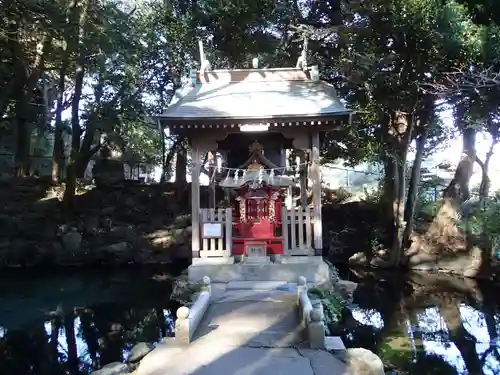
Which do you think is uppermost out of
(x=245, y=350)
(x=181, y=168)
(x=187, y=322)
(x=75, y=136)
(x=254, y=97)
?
(x=75, y=136)

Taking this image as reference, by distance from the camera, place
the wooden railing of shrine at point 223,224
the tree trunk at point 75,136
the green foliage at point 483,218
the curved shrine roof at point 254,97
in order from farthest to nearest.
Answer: the tree trunk at point 75,136 < the green foliage at point 483,218 < the wooden railing of shrine at point 223,224 < the curved shrine roof at point 254,97

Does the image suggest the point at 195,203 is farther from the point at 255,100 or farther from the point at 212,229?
the point at 255,100

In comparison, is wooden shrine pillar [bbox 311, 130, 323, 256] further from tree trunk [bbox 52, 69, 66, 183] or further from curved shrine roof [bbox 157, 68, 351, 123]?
tree trunk [bbox 52, 69, 66, 183]

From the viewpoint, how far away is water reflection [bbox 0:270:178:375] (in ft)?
27.7

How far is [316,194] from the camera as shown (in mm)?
11203

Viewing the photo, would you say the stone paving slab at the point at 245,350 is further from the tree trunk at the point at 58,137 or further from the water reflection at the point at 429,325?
the tree trunk at the point at 58,137

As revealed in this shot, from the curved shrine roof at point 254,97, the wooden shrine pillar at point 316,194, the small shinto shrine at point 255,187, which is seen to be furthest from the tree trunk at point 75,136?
the wooden shrine pillar at point 316,194

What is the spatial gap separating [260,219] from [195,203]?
162 centimetres

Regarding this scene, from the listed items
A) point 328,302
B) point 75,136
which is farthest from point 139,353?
point 75,136

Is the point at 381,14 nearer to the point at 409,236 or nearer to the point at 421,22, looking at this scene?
the point at 421,22

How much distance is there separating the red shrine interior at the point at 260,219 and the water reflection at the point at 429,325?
7.97ft

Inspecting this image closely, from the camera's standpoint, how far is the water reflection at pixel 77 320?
8.43 m

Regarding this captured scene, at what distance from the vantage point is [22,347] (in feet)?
29.5

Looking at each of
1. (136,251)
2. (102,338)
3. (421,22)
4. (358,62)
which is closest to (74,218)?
(136,251)
